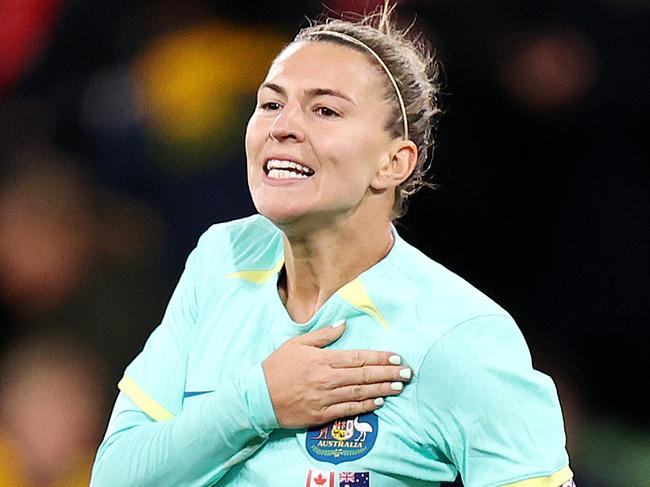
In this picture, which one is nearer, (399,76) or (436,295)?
(436,295)

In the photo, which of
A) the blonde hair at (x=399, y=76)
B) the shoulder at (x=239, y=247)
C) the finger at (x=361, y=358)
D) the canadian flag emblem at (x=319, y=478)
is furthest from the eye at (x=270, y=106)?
the canadian flag emblem at (x=319, y=478)

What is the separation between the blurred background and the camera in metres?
2.13

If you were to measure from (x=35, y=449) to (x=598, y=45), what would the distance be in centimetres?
154

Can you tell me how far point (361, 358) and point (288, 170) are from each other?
264mm

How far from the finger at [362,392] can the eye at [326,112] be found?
0.36 metres

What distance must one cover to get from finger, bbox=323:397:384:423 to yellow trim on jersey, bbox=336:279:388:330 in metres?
0.10

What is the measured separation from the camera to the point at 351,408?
4.09 ft

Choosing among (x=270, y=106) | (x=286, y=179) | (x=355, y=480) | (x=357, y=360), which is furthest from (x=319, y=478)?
(x=270, y=106)

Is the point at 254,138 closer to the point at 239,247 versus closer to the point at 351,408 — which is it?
the point at 239,247

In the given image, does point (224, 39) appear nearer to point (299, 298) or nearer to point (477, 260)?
point (477, 260)

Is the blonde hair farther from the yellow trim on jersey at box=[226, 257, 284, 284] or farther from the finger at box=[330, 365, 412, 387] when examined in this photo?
the finger at box=[330, 365, 412, 387]

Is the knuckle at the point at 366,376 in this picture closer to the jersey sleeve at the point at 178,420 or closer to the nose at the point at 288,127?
the jersey sleeve at the point at 178,420

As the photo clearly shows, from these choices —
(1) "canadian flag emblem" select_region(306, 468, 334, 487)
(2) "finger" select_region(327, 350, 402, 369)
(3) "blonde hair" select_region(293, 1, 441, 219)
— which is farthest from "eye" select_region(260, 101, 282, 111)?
(1) "canadian flag emblem" select_region(306, 468, 334, 487)

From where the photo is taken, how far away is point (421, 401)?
123cm
